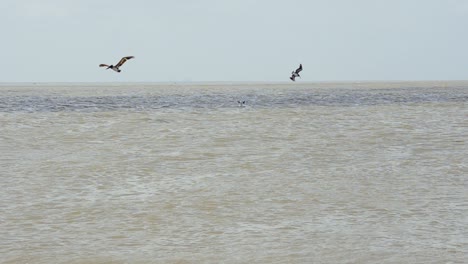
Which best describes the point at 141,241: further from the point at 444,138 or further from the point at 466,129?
the point at 466,129

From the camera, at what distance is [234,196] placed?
11.2 m

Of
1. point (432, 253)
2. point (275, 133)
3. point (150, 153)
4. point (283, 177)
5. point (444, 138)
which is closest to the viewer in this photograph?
point (432, 253)

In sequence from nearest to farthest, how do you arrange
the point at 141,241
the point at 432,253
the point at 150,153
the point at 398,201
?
the point at 432,253 < the point at 141,241 < the point at 398,201 < the point at 150,153

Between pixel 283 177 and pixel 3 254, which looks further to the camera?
pixel 283 177

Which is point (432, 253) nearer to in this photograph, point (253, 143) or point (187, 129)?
point (253, 143)

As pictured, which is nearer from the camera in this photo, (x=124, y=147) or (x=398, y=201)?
(x=398, y=201)

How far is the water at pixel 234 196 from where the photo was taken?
8086mm

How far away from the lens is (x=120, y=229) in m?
9.09

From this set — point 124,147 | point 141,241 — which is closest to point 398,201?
point 141,241

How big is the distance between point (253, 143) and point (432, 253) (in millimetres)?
10702

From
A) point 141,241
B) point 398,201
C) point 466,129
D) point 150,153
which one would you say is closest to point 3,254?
point 141,241

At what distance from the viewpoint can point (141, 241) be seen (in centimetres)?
846

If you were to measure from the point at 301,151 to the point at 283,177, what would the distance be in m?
3.77

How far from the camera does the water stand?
8086mm
